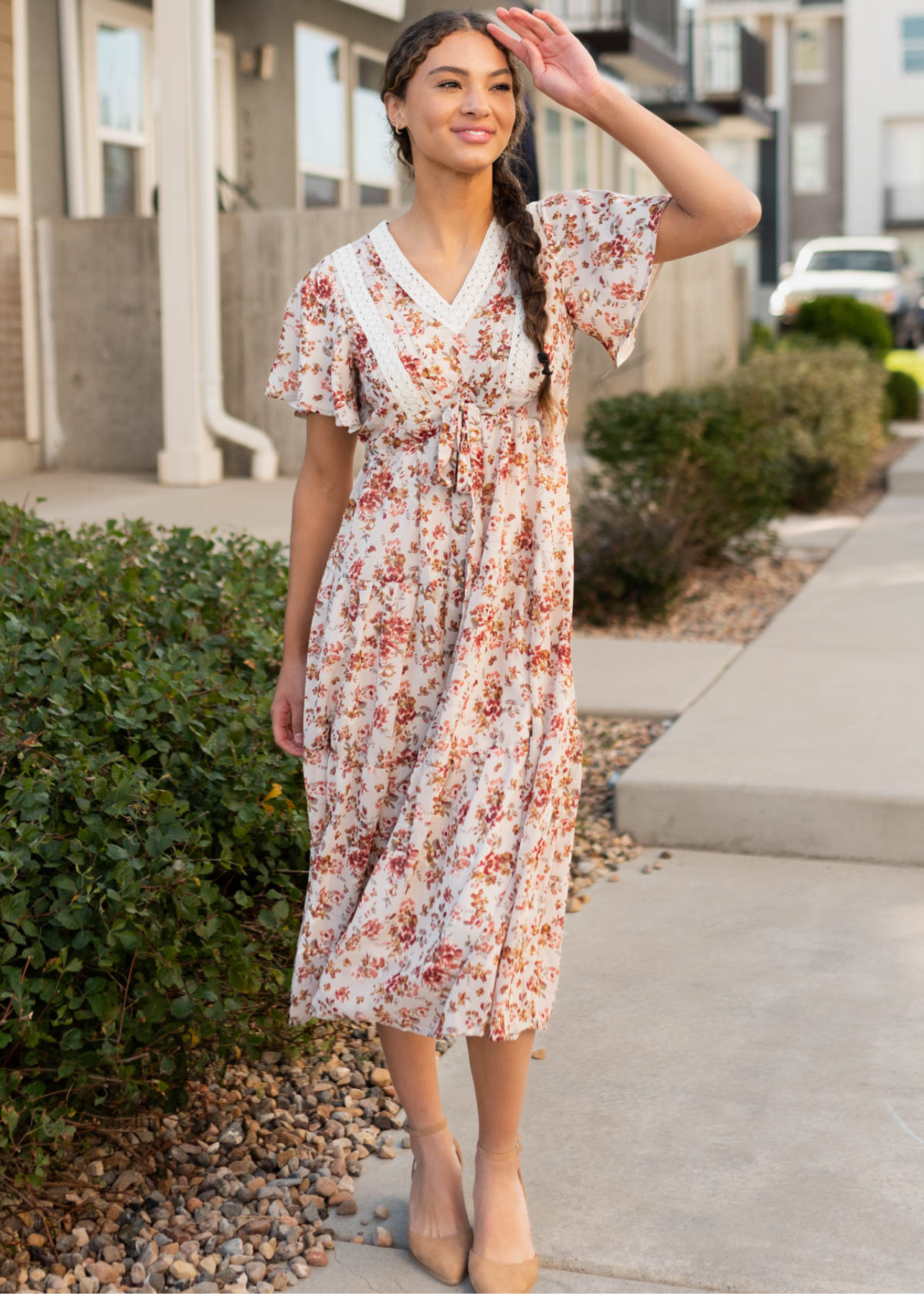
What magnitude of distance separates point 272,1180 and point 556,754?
3.12ft

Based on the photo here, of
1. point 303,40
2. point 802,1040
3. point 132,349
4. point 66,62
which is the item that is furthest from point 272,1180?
point 303,40

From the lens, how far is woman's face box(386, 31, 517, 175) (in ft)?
7.47

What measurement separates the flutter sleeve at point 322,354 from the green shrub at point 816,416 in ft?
24.8

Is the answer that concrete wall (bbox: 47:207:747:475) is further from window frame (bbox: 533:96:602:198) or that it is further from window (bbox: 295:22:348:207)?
window frame (bbox: 533:96:602:198)

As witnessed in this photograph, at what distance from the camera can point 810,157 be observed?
41531 millimetres

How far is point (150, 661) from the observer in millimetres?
3080

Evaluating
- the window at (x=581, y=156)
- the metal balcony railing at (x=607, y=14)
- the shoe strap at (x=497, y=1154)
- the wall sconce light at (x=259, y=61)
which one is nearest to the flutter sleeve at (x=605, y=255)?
the shoe strap at (x=497, y=1154)

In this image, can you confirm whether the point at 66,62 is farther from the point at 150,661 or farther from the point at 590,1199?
the point at 590,1199

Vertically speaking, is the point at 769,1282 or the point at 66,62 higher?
the point at 66,62

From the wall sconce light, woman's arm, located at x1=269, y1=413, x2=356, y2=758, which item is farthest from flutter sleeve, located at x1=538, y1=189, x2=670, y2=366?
the wall sconce light

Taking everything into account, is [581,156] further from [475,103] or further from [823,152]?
[823,152]

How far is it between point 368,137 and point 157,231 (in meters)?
4.03

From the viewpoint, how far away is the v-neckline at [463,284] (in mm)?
2303

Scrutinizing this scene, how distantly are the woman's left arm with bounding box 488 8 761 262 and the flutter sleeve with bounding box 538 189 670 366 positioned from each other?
0.05 meters
